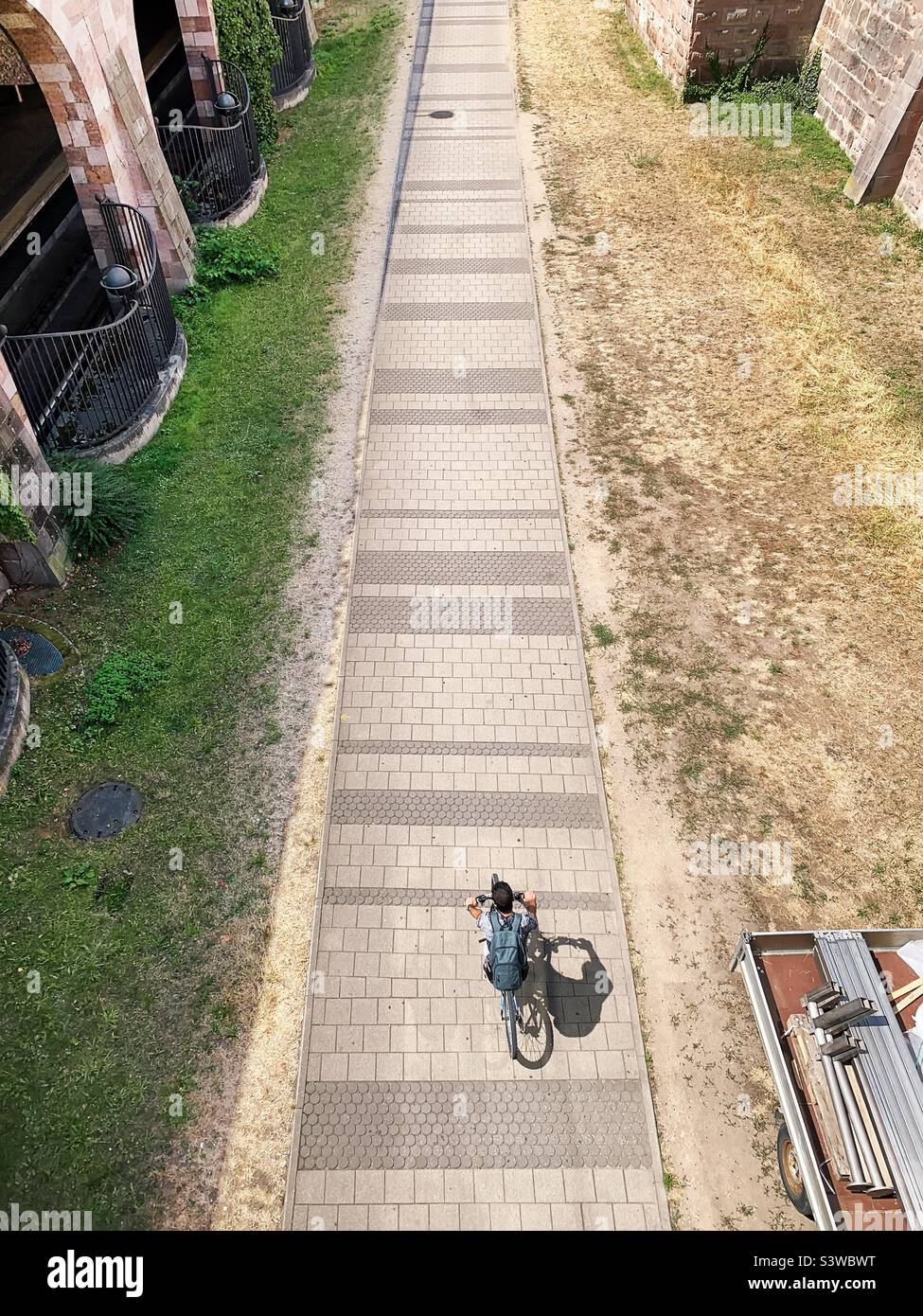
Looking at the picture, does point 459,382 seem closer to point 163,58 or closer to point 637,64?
point 163,58

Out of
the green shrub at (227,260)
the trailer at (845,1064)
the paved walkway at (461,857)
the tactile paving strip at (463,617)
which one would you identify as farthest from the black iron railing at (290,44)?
the trailer at (845,1064)

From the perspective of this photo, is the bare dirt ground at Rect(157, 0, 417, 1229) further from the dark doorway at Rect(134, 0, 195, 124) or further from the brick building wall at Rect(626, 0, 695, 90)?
the brick building wall at Rect(626, 0, 695, 90)

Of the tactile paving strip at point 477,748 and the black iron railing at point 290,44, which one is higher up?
the black iron railing at point 290,44

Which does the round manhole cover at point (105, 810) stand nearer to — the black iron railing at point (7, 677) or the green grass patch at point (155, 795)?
the green grass patch at point (155, 795)

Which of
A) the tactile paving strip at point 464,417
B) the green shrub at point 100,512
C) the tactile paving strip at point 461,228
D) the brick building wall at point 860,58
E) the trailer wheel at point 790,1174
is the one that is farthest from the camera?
the tactile paving strip at point 461,228

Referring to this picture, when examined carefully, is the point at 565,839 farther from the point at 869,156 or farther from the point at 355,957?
the point at 869,156

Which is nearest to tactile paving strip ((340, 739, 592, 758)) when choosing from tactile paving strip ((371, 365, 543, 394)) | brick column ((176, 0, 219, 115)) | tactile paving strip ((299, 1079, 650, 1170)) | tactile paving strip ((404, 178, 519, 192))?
tactile paving strip ((299, 1079, 650, 1170))
